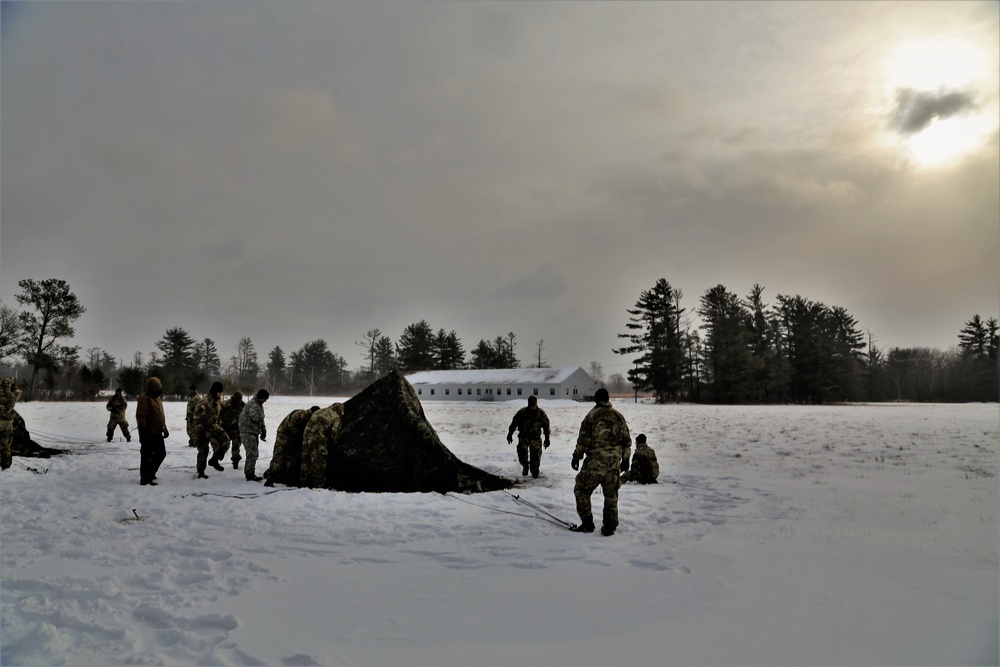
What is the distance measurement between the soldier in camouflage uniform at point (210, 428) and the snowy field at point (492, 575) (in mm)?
919

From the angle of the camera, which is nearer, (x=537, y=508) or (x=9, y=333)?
(x=537, y=508)

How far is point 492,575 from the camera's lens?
5.11 m

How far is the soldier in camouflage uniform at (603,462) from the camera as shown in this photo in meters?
6.80

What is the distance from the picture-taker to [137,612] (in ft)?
13.3

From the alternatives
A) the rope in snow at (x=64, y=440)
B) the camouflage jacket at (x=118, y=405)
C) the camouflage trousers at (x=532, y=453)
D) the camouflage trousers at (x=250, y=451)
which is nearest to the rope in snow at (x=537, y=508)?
the camouflage trousers at (x=532, y=453)

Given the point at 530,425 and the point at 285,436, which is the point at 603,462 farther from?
the point at 285,436

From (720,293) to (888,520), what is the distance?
55900 mm

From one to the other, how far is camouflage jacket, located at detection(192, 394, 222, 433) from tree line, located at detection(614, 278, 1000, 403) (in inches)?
1864

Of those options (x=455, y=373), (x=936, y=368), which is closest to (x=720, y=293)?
(x=455, y=373)

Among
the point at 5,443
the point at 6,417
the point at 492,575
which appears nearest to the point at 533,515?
the point at 492,575

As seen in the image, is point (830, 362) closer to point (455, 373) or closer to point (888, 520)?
point (455, 373)

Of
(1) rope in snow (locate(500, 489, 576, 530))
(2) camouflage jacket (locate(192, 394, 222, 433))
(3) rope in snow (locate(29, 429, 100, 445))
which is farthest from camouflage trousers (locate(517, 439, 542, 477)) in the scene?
(3) rope in snow (locate(29, 429, 100, 445))

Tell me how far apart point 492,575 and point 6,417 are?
478 inches

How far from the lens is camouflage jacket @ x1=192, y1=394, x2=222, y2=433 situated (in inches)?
446
